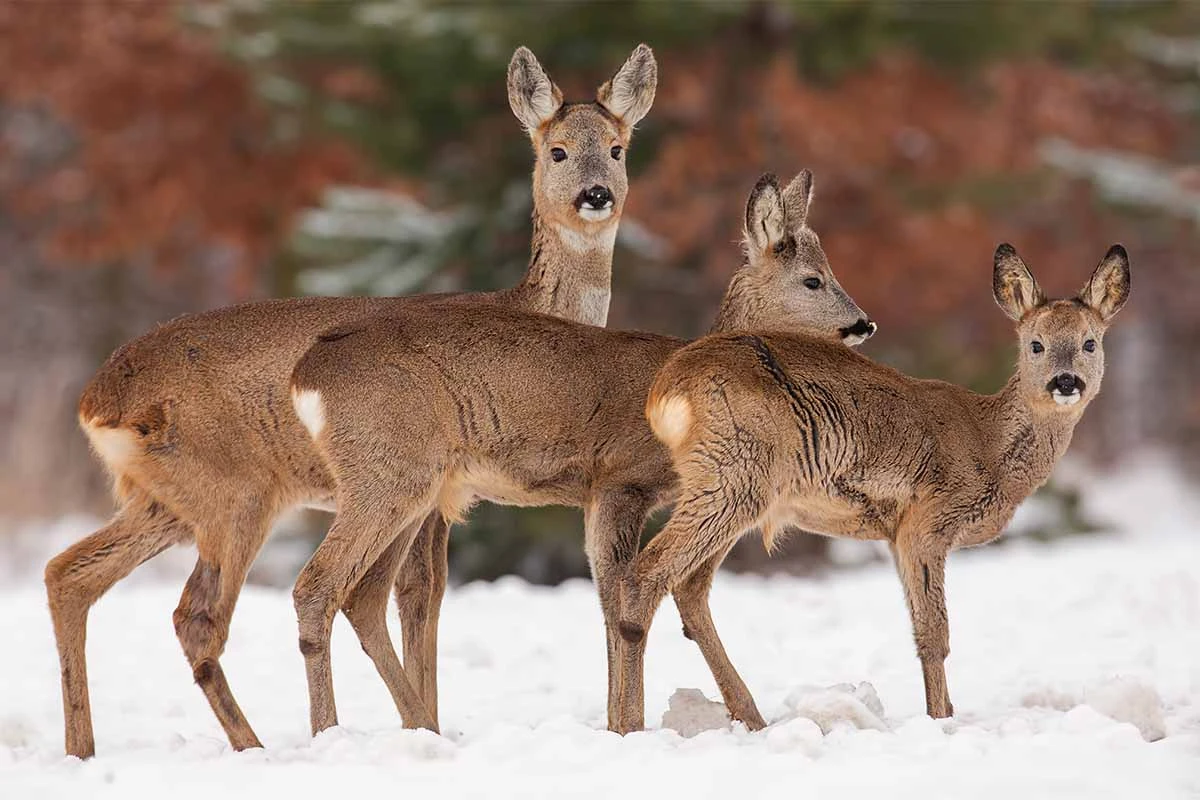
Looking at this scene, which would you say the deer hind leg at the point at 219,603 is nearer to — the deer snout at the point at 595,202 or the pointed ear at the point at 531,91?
the deer snout at the point at 595,202

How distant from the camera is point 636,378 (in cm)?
783

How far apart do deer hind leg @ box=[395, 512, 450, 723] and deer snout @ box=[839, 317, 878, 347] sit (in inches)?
75.2

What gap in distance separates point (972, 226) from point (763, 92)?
2.15 metres

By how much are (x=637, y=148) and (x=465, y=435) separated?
9.64 metres

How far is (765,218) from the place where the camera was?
8.73m

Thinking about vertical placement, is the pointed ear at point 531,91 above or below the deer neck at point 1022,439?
above

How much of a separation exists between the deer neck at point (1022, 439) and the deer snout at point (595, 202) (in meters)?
2.05

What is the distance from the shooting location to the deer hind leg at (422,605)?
324 inches

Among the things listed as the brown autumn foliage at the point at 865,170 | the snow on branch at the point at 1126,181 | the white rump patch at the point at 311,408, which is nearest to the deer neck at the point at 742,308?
the white rump patch at the point at 311,408

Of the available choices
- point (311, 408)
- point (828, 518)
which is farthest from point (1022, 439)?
point (311, 408)

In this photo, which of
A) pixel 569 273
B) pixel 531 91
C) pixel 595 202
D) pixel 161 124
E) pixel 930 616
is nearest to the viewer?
pixel 930 616

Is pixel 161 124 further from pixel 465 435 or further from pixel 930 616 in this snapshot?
pixel 930 616

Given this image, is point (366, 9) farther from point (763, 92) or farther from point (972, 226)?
point (972, 226)

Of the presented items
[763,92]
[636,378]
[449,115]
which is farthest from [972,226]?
[636,378]
